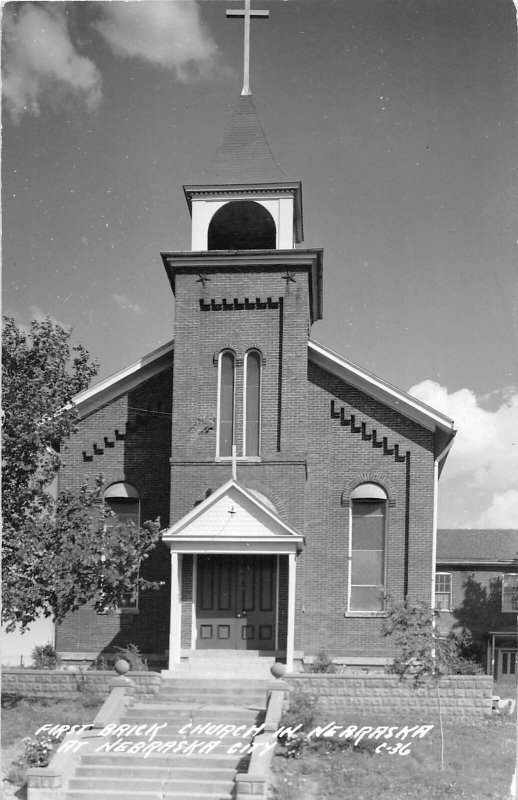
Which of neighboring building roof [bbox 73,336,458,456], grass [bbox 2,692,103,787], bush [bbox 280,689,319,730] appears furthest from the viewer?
neighboring building roof [bbox 73,336,458,456]

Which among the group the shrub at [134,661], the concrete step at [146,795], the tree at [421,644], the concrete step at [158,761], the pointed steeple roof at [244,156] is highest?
the pointed steeple roof at [244,156]

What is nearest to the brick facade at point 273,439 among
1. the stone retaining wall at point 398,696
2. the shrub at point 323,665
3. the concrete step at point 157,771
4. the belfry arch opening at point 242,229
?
the shrub at point 323,665

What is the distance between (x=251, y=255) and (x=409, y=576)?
8.47m

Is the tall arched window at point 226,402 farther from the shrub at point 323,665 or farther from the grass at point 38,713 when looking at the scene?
the grass at point 38,713

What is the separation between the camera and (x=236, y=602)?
24.6 meters

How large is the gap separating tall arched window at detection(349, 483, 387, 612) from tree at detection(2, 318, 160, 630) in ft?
21.9

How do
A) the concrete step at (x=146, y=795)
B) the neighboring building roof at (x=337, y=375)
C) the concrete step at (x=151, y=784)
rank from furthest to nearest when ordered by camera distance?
the neighboring building roof at (x=337, y=375) < the concrete step at (x=151, y=784) < the concrete step at (x=146, y=795)

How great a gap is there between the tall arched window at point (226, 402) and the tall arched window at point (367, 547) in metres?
3.39

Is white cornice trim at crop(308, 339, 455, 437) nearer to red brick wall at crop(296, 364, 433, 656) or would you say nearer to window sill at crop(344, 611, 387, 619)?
red brick wall at crop(296, 364, 433, 656)

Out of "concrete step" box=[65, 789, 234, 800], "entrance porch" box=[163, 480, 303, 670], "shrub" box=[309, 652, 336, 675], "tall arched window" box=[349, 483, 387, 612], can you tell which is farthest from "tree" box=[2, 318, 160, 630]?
"tall arched window" box=[349, 483, 387, 612]

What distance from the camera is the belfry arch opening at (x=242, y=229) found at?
26828mm

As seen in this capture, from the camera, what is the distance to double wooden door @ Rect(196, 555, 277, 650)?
24391 millimetres

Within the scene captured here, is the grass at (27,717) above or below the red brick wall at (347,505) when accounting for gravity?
below

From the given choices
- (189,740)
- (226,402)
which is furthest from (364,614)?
(189,740)
